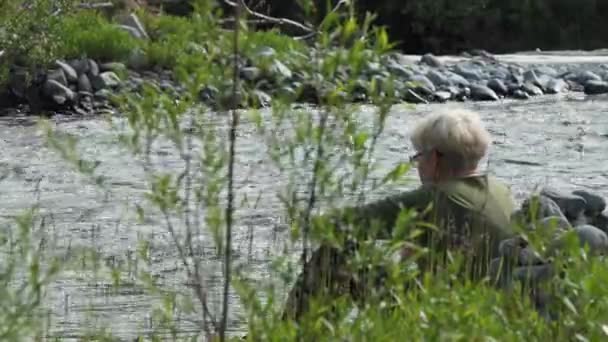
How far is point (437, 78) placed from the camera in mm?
22812

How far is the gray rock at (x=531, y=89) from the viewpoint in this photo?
898 inches

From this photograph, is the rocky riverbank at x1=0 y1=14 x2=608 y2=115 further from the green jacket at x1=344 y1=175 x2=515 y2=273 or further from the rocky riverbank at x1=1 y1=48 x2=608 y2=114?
the green jacket at x1=344 y1=175 x2=515 y2=273

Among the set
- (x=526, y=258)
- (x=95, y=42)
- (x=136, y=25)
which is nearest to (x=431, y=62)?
(x=136, y=25)

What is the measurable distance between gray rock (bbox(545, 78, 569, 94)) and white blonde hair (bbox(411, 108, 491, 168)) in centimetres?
1785

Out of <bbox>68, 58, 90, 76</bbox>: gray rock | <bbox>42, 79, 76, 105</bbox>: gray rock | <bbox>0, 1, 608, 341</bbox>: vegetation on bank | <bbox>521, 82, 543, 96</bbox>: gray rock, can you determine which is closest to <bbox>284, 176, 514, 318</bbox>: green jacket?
<bbox>0, 1, 608, 341</bbox>: vegetation on bank

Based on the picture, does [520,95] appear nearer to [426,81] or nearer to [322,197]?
[426,81]

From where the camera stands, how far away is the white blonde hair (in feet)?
17.2

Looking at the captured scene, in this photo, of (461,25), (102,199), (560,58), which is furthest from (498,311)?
(461,25)

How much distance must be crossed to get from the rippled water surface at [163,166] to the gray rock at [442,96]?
1.23m

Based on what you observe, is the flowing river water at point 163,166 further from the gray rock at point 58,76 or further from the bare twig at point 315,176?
the gray rock at point 58,76

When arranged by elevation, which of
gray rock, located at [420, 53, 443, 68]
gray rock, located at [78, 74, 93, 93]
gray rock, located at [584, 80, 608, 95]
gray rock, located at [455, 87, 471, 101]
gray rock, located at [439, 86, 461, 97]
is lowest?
gray rock, located at [420, 53, 443, 68]

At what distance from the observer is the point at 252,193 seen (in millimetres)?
11547

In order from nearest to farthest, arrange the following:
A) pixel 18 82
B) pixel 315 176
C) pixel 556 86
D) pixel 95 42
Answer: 1. pixel 315 176
2. pixel 18 82
3. pixel 95 42
4. pixel 556 86

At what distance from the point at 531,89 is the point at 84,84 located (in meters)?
6.43
